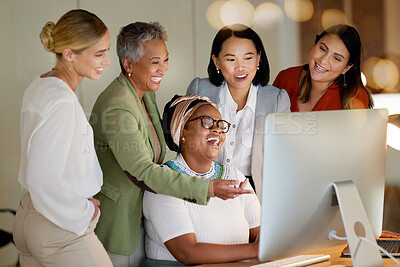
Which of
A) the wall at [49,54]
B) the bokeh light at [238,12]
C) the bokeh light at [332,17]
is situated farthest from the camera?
the bokeh light at [332,17]

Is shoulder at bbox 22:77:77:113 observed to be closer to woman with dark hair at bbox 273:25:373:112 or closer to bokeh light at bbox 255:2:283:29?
woman with dark hair at bbox 273:25:373:112

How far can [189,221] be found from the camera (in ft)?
6.20

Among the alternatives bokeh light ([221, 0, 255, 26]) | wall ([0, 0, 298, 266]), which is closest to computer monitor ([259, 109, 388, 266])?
wall ([0, 0, 298, 266])

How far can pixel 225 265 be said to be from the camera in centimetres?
174

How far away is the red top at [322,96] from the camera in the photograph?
2676 millimetres

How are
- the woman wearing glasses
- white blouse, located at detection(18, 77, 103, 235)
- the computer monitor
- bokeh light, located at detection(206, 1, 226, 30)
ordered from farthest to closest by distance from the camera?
bokeh light, located at detection(206, 1, 226, 30) → the woman wearing glasses → white blouse, located at detection(18, 77, 103, 235) → the computer monitor

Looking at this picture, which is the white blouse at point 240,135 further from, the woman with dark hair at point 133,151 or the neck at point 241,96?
the woman with dark hair at point 133,151

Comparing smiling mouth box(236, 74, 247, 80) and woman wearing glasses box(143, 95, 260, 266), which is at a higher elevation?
smiling mouth box(236, 74, 247, 80)

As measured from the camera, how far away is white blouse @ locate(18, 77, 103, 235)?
157 cm

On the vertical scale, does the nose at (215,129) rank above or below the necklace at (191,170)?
above

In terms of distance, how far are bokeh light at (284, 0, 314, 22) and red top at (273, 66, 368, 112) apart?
2253mm

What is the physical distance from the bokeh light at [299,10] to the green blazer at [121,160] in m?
3.24

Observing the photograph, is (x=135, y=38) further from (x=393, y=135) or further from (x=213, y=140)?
(x=393, y=135)

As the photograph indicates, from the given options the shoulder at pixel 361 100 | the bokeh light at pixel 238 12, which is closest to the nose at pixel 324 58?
the shoulder at pixel 361 100
